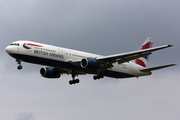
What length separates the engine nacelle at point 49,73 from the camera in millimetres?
53709

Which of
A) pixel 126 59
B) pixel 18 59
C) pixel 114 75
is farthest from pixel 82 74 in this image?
pixel 18 59

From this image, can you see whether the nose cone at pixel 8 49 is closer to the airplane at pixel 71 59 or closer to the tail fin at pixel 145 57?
the airplane at pixel 71 59

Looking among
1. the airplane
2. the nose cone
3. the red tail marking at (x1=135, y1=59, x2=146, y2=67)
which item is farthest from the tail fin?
the nose cone

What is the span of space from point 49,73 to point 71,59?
8071mm

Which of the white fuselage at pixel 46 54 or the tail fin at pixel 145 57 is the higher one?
the tail fin at pixel 145 57

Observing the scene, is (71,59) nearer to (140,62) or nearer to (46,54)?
(46,54)

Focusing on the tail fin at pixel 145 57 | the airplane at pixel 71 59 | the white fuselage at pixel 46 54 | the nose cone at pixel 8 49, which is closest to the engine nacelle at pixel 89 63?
the airplane at pixel 71 59

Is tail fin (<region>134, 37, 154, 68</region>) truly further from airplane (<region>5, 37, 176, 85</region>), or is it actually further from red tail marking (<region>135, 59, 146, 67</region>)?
airplane (<region>5, 37, 176, 85</region>)

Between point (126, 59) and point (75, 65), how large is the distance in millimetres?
8167

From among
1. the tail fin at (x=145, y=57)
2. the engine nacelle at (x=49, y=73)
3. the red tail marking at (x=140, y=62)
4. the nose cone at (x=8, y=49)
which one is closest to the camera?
the nose cone at (x=8, y=49)

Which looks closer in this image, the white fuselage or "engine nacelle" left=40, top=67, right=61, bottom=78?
the white fuselage

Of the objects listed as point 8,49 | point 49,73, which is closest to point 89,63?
point 49,73

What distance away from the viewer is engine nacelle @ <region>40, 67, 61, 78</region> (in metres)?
53.7

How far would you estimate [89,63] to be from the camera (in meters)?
46.5
